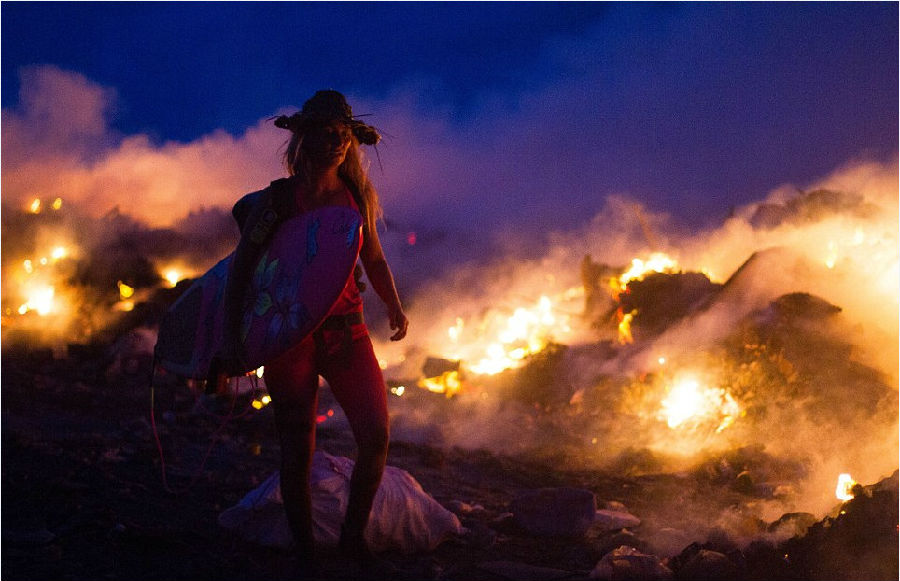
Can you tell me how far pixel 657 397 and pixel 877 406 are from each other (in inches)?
97.6

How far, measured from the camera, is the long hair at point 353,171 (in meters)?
3.07

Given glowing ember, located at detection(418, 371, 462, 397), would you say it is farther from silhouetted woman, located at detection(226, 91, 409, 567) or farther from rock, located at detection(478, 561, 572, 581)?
silhouetted woman, located at detection(226, 91, 409, 567)

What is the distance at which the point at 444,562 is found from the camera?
3.60 m

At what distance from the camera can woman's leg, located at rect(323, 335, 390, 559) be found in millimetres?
2994

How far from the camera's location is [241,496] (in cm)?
474

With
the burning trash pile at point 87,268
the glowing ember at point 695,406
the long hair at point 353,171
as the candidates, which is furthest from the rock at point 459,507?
the burning trash pile at point 87,268

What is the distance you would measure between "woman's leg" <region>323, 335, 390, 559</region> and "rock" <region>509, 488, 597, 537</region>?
1.67 meters

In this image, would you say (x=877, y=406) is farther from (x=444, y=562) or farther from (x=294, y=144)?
(x=294, y=144)

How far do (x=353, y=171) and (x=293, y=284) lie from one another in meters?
0.75

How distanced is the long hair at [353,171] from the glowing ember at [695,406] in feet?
19.0

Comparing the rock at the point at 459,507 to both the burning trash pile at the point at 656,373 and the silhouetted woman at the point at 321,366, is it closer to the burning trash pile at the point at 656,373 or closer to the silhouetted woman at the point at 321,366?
A: the burning trash pile at the point at 656,373

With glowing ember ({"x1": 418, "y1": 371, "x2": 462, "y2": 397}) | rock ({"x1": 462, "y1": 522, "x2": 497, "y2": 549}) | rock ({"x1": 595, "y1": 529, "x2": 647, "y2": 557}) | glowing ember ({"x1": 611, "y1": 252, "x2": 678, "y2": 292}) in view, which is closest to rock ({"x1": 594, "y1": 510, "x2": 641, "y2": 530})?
rock ({"x1": 595, "y1": 529, "x2": 647, "y2": 557})

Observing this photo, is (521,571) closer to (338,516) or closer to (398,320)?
(338,516)

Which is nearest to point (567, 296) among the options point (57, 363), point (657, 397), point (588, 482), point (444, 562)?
point (657, 397)
